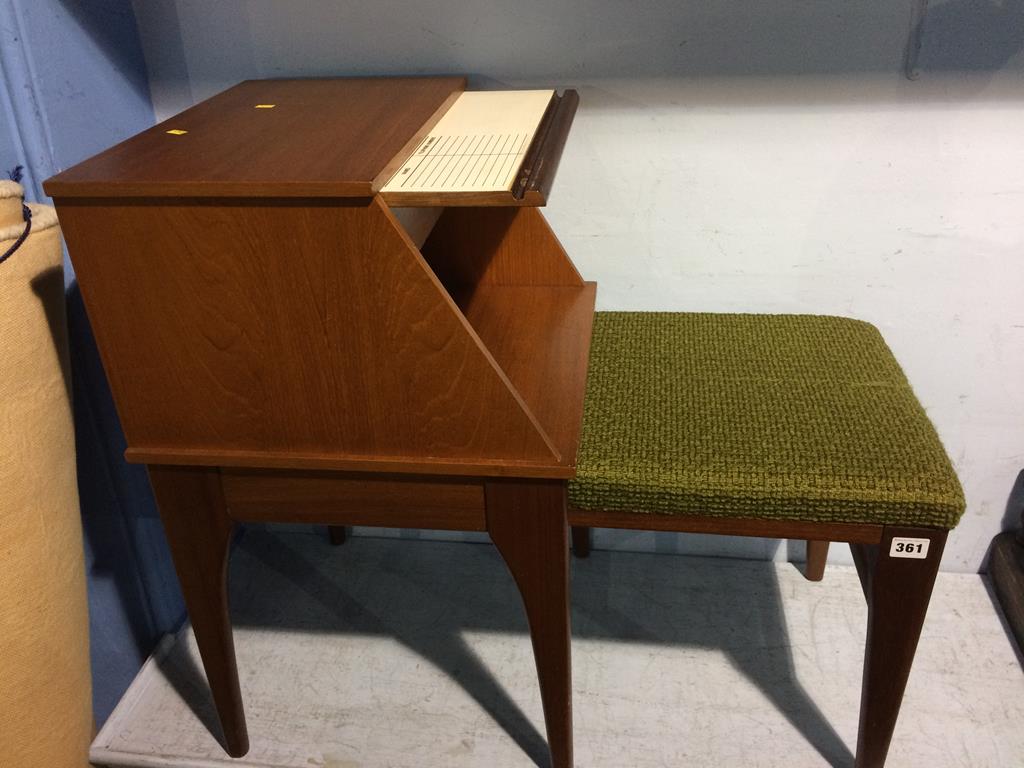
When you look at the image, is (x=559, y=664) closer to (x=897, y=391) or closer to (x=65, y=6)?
(x=897, y=391)

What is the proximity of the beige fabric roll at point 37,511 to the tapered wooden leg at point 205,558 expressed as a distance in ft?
0.42

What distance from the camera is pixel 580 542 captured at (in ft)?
5.10

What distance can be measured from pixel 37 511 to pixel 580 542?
2.82ft

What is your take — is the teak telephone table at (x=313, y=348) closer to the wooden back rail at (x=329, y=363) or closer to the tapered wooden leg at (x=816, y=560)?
the wooden back rail at (x=329, y=363)

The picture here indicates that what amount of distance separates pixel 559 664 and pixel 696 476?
0.99ft

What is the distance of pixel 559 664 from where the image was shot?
3.47 ft

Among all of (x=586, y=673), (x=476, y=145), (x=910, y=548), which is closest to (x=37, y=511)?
(x=476, y=145)

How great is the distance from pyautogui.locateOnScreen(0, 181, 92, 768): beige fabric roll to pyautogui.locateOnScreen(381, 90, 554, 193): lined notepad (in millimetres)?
445

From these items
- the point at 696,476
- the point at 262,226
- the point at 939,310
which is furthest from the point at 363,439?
the point at 939,310

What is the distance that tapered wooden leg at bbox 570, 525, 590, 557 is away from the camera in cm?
155

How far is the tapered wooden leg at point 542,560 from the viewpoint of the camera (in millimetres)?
955

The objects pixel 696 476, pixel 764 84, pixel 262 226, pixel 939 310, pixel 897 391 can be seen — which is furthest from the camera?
pixel 939 310

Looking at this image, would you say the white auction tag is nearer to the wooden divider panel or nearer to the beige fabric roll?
the wooden divider panel

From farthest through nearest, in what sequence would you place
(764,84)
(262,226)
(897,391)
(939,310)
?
1. (939,310)
2. (764,84)
3. (897,391)
4. (262,226)
